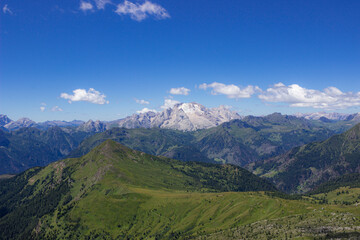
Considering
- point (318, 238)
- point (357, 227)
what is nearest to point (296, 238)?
point (318, 238)

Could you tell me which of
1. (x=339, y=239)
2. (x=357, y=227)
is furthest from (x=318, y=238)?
(x=357, y=227)

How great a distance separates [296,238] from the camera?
650 feet

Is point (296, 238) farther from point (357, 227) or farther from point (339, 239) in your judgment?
point (357, 227)

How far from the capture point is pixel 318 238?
19100cm

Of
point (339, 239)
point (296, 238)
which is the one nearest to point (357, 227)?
point (339, 239)

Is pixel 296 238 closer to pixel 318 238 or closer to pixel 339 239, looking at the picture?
pixel 318 238

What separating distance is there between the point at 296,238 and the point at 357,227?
45281mm

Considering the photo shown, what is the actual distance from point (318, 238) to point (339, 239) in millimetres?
14230

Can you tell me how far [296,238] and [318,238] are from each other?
15699mm

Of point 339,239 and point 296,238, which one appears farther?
point 296,238

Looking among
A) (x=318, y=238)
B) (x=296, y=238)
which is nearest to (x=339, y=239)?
(x=318, y=238)

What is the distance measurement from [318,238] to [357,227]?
30.5 metres

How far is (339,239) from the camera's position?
181875 millimetres
